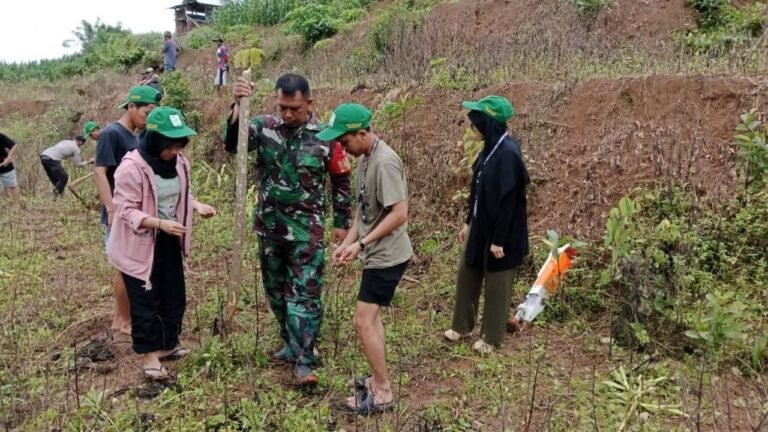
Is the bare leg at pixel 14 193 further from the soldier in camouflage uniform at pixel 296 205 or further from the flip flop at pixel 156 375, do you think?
the soldier in camouflage uniform at pixel 296 205

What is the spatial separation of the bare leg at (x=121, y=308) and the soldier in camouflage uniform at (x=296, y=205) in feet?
3.84

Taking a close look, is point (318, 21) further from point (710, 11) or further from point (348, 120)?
point (348, 120)

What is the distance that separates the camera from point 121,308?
12.4 feet

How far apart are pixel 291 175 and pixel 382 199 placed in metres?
0.66

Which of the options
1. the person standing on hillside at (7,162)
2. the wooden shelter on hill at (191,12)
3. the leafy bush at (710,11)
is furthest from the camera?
the wooden shelter on hill at (191,12)

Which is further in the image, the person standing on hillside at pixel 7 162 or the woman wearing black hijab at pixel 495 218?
the person standing on hillside at pixel 7 162

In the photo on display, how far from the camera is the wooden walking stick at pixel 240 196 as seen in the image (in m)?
3.08

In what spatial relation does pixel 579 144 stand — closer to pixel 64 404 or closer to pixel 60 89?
pixel 64 404

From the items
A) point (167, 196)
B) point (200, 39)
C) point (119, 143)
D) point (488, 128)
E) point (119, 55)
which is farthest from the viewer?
point (119, 55)

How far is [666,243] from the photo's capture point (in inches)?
161

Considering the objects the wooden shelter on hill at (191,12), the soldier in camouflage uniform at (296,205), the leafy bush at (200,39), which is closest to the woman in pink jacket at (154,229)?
the soldier in camouflage uniform at (296,205)

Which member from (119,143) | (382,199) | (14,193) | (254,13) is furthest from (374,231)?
(254,13)

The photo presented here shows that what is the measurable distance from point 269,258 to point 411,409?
119 cm

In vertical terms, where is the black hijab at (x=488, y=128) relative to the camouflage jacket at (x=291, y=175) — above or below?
above
